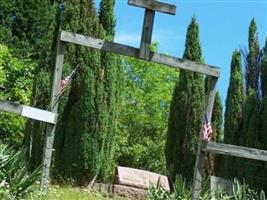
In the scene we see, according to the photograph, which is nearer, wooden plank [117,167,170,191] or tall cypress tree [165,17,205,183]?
wooden plank [117,167,170,191]

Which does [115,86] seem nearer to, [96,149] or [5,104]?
[96,149]

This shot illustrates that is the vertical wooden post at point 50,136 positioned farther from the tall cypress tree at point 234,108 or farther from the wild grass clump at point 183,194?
the tall cypress tree at point 234,108

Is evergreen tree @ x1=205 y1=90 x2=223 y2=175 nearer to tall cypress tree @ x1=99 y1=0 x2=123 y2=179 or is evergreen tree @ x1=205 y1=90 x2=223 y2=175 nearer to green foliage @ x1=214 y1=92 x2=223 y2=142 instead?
green foliage @ x1=214 y1=92 x2=223 y2=142

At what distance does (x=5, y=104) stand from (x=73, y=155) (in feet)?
16.1

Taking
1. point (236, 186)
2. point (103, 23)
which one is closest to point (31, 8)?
point (103, 23)

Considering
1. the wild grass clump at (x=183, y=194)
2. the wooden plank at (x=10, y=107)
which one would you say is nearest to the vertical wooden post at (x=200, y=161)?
the wild grass clump at (x=183, y=194)

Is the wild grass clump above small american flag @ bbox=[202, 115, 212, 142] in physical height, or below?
below

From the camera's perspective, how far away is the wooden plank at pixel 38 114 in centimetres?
731

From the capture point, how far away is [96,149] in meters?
12.1

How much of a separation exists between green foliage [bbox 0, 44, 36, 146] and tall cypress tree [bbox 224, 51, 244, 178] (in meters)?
5.14

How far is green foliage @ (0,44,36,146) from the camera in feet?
50.3

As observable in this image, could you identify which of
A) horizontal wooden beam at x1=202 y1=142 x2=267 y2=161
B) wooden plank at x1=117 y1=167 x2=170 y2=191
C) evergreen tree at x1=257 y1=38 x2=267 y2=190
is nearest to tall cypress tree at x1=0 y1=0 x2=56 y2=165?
wooden plank at x1=117 y1=167 x2=170 y2=191

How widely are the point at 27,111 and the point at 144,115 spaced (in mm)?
13760

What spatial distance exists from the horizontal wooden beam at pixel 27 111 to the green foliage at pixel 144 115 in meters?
11.3
